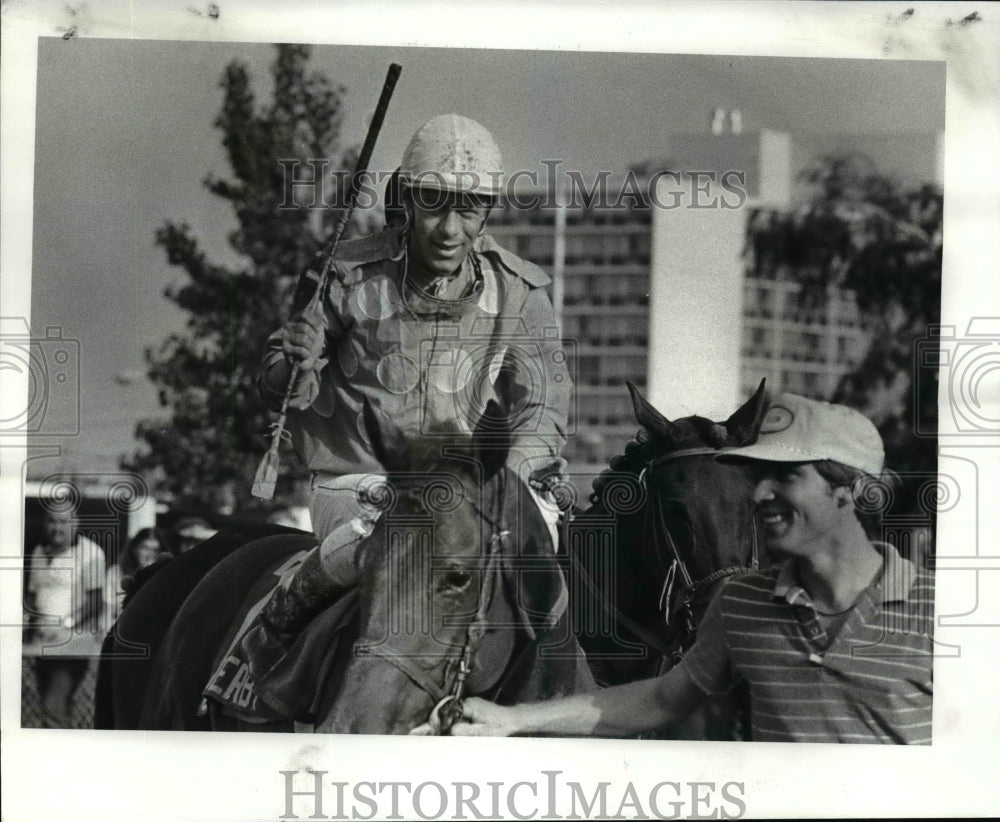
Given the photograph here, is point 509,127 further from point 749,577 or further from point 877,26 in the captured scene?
point 749,577

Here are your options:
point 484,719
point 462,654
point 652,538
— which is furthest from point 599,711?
point 652,538

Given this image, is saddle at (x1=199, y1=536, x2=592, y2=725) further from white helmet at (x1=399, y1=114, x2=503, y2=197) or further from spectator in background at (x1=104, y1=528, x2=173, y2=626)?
white helmet at (x1=399, y1=114, x2=503, y2=197)

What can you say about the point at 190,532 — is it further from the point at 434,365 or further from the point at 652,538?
the point at 652,538

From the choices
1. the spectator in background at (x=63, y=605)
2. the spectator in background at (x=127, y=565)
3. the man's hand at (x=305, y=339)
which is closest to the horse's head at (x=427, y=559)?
the man's hand at (x=305, y=339)

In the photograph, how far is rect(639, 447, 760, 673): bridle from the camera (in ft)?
16.1

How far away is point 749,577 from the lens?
4.90 metres

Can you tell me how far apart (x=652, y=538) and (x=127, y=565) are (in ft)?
5.79

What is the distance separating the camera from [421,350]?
16.3ft

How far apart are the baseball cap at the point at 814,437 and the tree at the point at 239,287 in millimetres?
1575

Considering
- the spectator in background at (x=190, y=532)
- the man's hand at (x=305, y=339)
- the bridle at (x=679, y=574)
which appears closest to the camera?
the bridle at (x=679, y=574)

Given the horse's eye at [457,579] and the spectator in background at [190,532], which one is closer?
the horse's eye at [457,579]

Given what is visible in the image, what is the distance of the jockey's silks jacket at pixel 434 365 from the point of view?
4.98 metres

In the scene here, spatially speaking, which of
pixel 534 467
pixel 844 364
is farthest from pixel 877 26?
pixel 534 467

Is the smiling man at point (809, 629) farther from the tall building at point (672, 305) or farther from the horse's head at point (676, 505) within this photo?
the tall building at point (672, 305)
